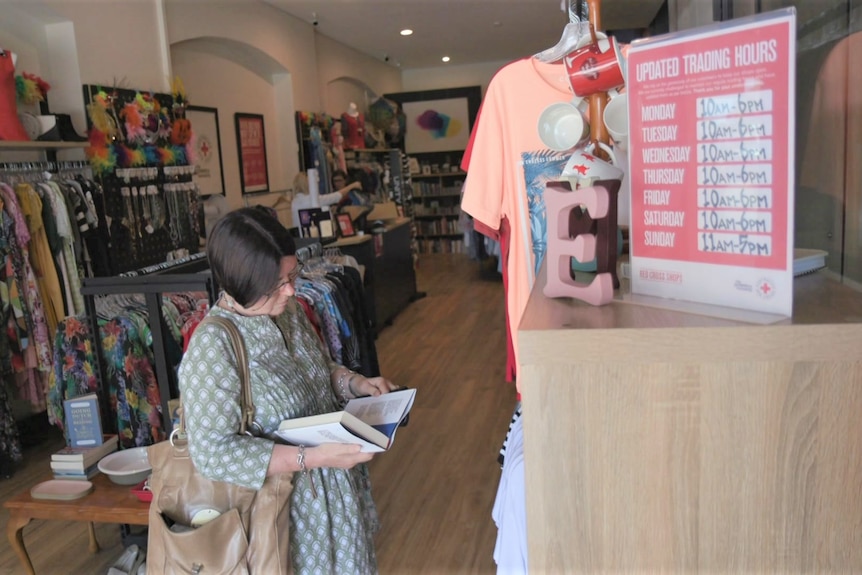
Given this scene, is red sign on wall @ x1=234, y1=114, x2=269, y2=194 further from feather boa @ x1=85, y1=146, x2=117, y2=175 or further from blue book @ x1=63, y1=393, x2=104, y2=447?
blue book @ x1=63, y1=393, x2=104, y2=447

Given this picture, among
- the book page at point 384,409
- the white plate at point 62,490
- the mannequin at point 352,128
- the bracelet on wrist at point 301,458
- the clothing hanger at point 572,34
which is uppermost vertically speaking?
the mannequin at point 352,128

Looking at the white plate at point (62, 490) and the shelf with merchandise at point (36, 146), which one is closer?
the white plate at point (62, 490)

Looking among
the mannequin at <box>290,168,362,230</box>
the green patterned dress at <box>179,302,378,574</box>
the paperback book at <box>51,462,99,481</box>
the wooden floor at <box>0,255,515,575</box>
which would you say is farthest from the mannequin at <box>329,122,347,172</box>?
the green patterned dress at <box>179,302,378,574</box>

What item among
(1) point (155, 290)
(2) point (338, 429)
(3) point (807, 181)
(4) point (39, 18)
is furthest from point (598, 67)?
(4) point (39, 18)

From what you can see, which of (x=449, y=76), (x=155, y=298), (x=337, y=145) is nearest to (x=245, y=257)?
(x=155, y=298)

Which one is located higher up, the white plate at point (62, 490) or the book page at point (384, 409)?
the book page at point (384, 409)

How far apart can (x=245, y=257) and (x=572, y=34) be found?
0.90m

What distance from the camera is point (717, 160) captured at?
860 mm

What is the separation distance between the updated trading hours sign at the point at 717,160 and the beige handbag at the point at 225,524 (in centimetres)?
100

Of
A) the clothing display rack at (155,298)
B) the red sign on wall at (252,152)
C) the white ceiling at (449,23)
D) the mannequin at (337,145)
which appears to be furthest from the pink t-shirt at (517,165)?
the mannequin at (337,145)

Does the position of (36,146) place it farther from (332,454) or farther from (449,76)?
(449,76)

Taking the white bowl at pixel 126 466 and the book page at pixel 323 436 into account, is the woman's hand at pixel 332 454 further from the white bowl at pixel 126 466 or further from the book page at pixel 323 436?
the white bowl at pixel 126 466

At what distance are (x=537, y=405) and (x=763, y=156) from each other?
1.32 ft

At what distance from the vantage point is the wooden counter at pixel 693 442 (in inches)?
30.9
